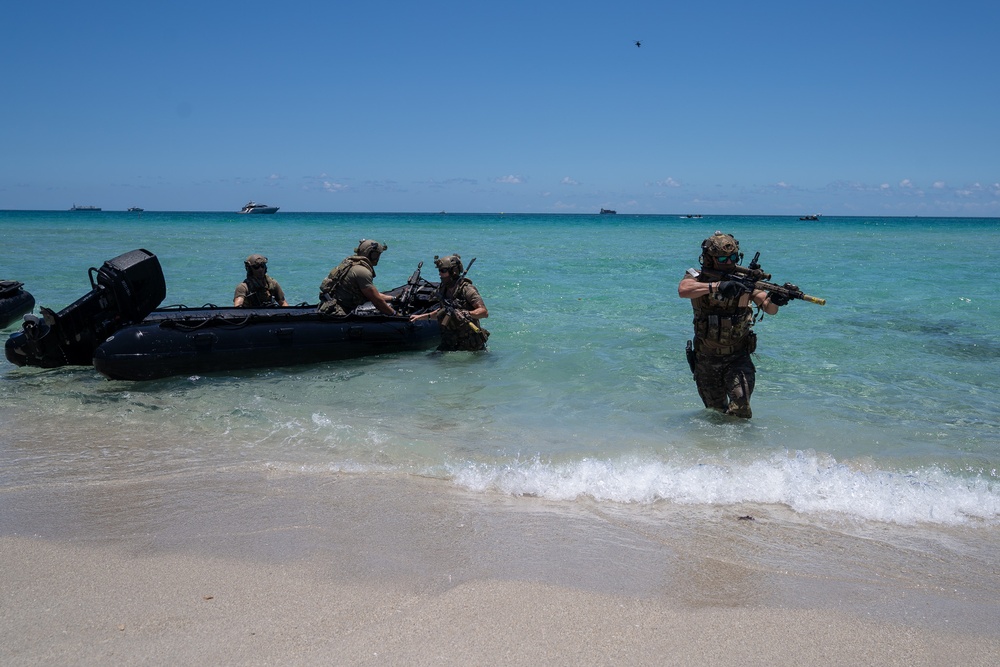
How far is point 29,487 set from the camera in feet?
15.4

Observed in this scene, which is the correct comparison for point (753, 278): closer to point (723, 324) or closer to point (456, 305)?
point (723, 324)

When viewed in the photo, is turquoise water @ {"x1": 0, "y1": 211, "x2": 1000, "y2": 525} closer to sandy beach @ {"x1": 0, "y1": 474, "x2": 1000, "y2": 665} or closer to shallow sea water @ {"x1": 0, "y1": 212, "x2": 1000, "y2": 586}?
shallow sea water @ {"x1": 0, "y1": 212, "x2": 1000, "y2": 586}

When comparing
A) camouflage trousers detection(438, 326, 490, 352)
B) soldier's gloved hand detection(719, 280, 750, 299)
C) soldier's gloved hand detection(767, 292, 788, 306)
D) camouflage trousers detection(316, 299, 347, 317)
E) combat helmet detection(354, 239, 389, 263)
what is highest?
combat helmet detection(354, 239, 389, 263)

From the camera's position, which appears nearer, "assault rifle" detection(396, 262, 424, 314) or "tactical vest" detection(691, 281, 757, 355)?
"tactical vest" detection(691, 281, 757, 355)

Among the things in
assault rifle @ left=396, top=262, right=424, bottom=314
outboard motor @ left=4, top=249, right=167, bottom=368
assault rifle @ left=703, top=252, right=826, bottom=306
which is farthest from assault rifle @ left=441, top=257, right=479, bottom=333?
assault rifle @ left=703, top=252, right=826, bottom=306

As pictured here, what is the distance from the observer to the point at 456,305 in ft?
30.0

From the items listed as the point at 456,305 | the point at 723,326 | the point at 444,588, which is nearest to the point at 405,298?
the point at 456,305

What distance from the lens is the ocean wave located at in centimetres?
450

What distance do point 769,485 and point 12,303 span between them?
11.1m

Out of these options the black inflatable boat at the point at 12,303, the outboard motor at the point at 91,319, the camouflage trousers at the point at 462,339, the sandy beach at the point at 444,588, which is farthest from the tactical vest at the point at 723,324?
the black inflatable boat at the point at 12,303

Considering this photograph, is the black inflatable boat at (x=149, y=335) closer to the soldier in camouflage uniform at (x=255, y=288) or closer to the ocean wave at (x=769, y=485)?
the soldier in camouflage uniform at (x=255, y=288)

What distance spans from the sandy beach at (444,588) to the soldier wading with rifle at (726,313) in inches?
71.0

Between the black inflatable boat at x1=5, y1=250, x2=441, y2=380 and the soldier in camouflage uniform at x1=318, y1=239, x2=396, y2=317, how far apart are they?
443 mm

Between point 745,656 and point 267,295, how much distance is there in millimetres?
8097
